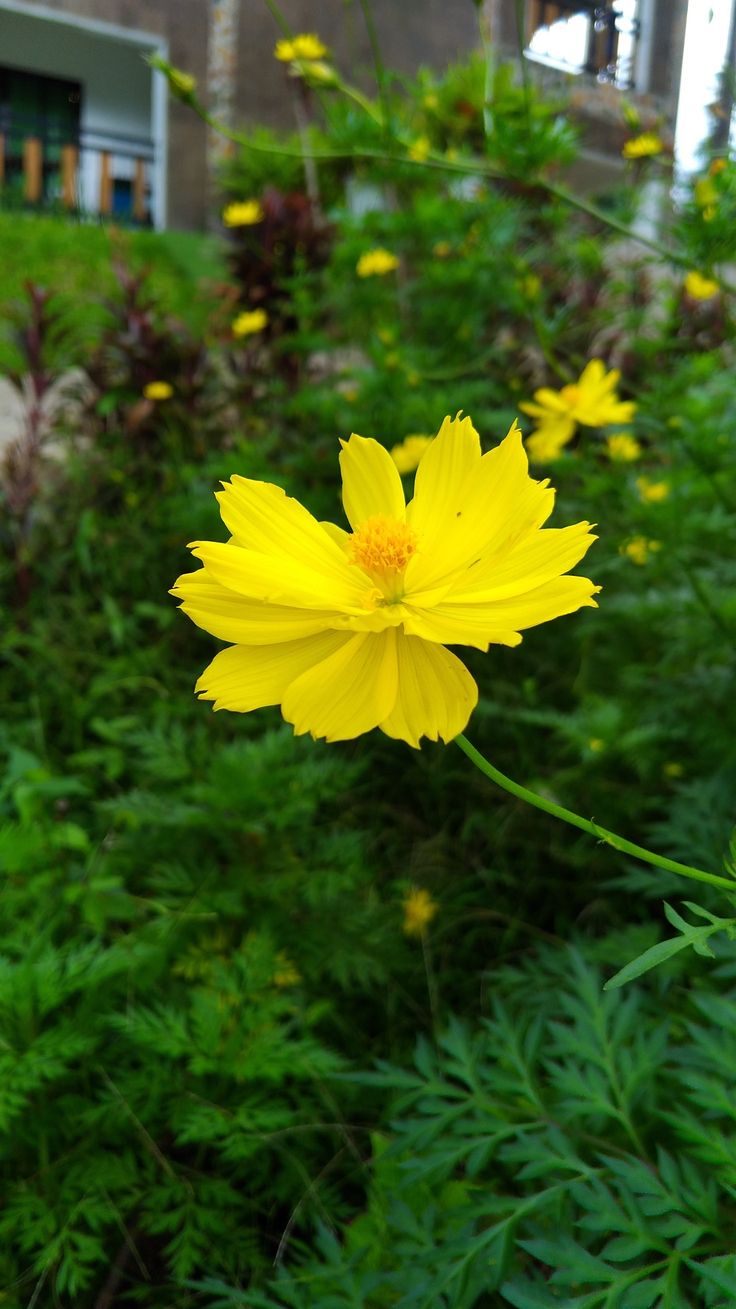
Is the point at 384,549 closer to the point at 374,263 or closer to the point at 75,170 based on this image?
the point at 374,263

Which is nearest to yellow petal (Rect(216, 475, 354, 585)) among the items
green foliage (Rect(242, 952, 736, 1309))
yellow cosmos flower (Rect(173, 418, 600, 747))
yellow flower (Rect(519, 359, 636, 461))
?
yellow cosmos flower (Rect(173, 418, 600, 747))

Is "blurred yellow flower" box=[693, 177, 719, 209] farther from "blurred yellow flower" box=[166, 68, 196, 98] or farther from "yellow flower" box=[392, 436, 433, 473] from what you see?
"blurred yellow flower" box=[166, 68, 196, 98]

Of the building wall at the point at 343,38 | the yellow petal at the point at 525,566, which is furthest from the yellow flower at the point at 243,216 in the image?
the building wall at the point at 343,38

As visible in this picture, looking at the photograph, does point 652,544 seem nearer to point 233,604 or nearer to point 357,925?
point 357,925

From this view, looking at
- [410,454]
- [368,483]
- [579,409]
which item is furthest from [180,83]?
[368,483]

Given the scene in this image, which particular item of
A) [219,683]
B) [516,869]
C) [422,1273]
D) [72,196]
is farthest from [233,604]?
[72,196]

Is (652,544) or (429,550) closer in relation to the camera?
(429,550)
